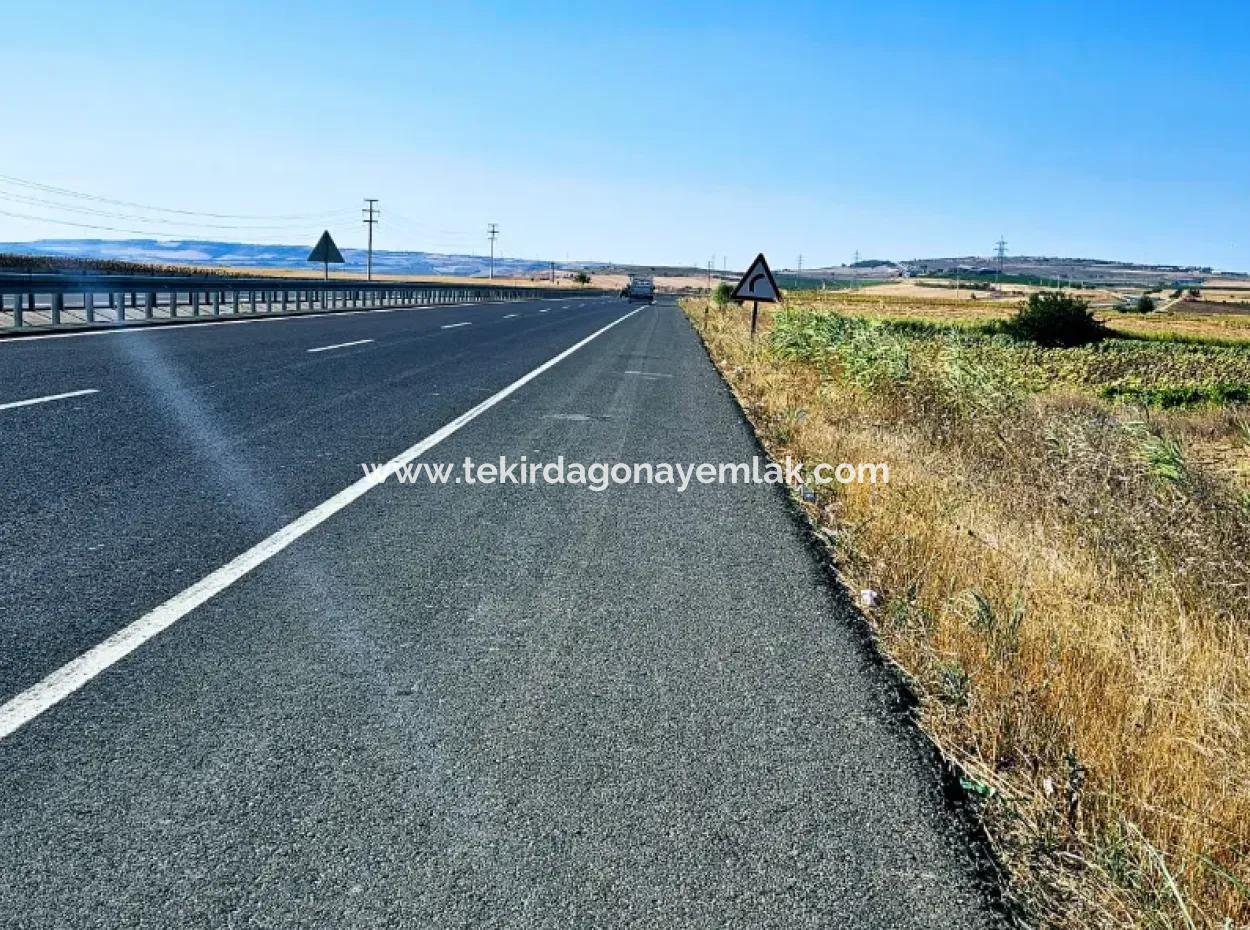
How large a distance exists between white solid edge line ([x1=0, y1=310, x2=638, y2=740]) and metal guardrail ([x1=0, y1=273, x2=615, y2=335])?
1306 centimetres

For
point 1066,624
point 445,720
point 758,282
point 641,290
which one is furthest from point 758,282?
point 641,290

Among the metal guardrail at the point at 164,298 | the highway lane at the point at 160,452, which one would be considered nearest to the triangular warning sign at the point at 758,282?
the highway lane at the point at 160,452

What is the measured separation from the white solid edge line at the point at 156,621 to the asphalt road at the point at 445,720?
0.06 metres

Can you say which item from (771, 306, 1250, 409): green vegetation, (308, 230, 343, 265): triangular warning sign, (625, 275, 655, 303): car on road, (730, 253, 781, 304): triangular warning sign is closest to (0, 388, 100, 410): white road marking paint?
(771, 306, 1250, 409): green vegetation

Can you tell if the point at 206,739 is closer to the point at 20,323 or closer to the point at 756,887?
the point at 756,887

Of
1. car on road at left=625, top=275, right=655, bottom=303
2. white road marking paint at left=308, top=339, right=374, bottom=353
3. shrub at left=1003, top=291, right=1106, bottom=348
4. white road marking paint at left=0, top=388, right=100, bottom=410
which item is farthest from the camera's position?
car on road at left=625, top=275, right=655, bottom=303

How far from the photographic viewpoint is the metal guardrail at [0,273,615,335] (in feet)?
63.4

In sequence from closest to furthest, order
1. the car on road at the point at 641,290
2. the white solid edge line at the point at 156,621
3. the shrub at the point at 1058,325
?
the white solid edge line at the point at 156,621 → the shrub at the point at 1058,325 → the car on road at the point at 641,290

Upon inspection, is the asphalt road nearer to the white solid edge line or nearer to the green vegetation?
the white solid edge line

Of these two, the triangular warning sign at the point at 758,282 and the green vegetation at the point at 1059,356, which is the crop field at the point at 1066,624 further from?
the triangular warning sign at the point at 758,282

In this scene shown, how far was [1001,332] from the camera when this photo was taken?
4491 centimetres

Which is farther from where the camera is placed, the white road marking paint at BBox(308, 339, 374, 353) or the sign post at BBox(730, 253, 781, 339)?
the sign post at BBox(730, 253, 781, 339)

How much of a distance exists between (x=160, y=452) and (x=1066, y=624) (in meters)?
6.36

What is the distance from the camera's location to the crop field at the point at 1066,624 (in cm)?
279
